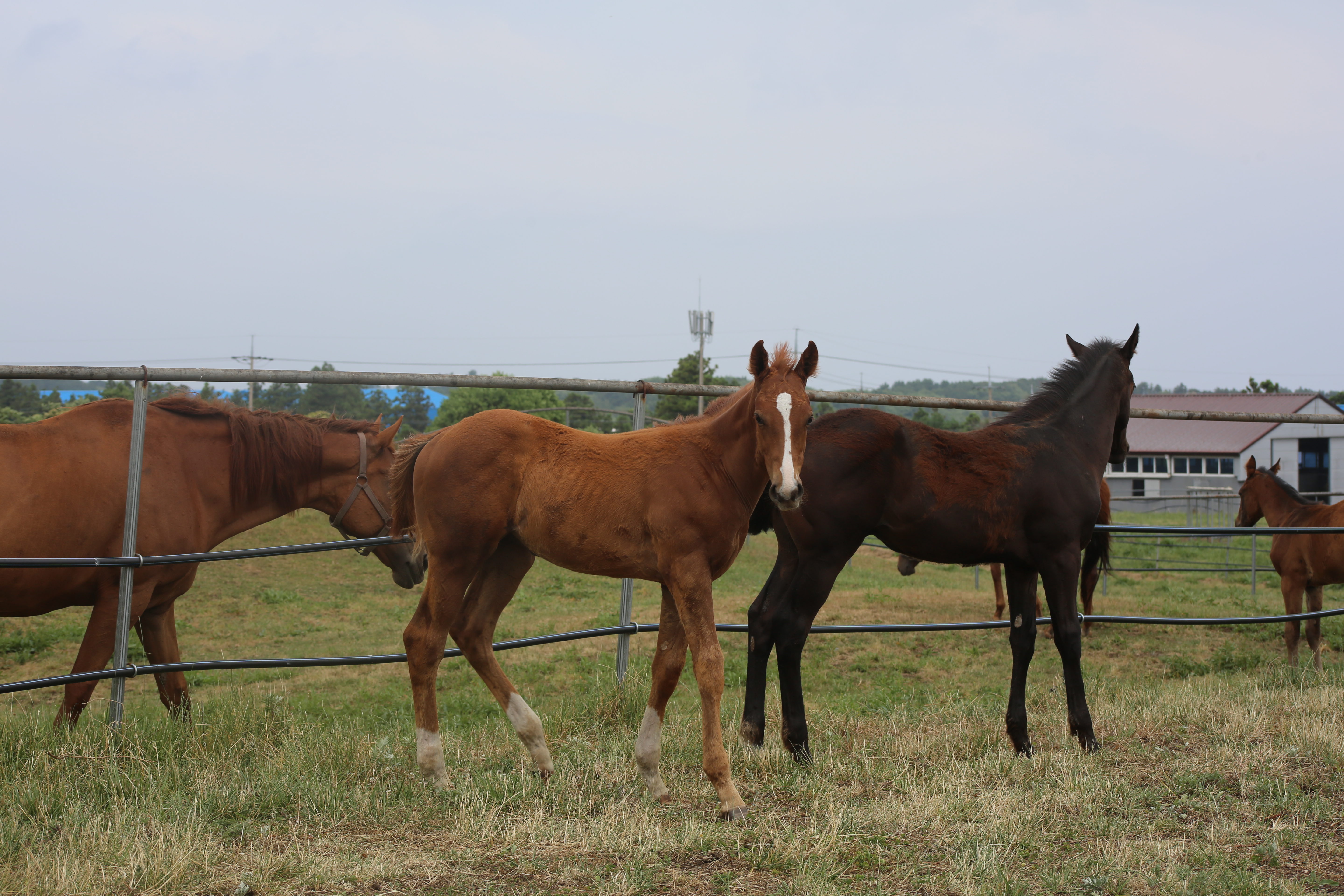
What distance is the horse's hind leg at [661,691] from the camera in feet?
13.0

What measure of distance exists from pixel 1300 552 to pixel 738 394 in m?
7.46

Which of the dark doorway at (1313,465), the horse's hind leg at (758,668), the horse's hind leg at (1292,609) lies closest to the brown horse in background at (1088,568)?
the horse's hind leg at (1292,609)

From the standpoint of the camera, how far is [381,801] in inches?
148

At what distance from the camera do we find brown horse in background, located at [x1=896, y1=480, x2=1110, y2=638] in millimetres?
9523

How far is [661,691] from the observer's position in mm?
4035

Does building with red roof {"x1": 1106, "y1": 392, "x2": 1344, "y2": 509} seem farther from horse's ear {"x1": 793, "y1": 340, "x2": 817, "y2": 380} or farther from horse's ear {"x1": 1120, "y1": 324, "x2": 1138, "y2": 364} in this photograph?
horse's ear {"x1": 793, "y1": 340, "x2": 817, "y2": 380}

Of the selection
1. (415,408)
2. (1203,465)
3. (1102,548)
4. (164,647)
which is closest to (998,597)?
(1102,548)

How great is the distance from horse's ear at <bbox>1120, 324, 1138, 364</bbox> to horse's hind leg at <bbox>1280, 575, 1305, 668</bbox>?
450cm

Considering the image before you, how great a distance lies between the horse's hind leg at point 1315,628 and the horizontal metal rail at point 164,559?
7533 mm

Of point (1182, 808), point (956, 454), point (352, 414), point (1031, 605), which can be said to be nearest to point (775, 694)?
point (1031, 605)

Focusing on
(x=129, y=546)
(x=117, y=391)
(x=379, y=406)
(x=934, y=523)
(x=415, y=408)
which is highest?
(x=117, y=391)

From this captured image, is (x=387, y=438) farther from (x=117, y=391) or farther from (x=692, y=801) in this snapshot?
(x=117, y=391)

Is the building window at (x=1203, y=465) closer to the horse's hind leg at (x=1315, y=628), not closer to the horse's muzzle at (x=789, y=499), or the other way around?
the horse's hind leg at (x=1315, y=628)

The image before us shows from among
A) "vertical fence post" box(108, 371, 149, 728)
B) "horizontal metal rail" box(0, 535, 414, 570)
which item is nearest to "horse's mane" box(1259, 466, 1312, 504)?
"horizontal metal rail" box(0, 535, 414, 570)
